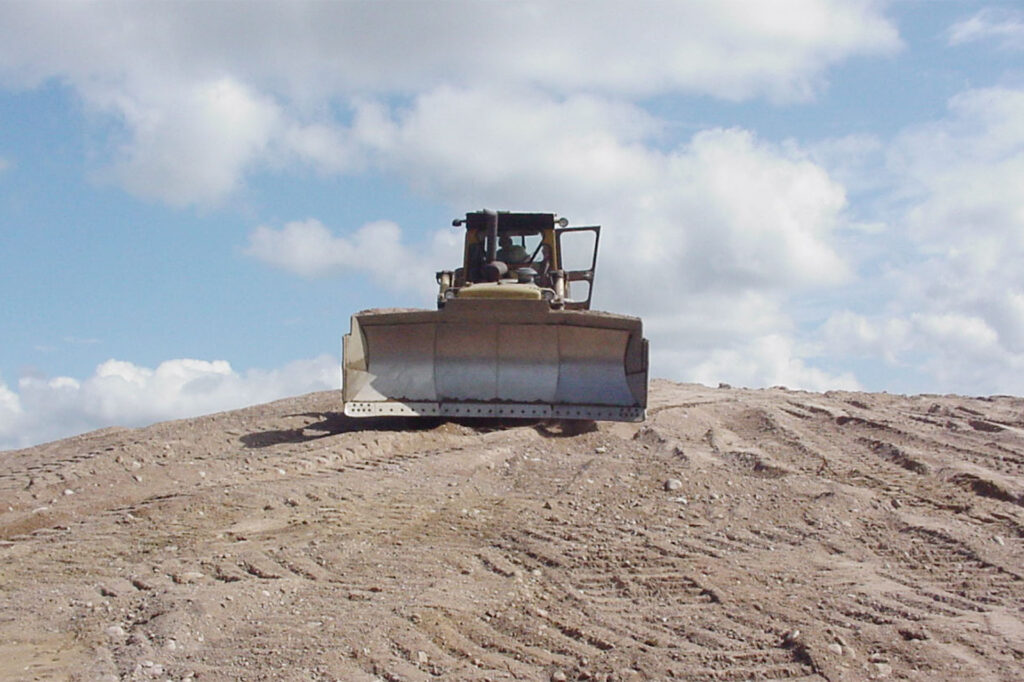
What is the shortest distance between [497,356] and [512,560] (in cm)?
453

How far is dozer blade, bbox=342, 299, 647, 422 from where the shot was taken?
29.5ft

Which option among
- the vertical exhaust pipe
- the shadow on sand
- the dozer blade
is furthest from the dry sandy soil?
the vertical exhaust pipe

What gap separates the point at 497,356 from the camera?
367 inches

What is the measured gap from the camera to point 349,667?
11.9 feet

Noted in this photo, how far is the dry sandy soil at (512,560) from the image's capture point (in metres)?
3.69

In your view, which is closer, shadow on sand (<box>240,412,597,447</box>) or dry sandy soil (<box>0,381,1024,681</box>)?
dry sandy soil (<box>0,381,1024,681</box>)

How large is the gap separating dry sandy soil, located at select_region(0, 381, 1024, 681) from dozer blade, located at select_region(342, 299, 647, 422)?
2.77ft

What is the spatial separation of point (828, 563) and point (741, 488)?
1561 millimetres

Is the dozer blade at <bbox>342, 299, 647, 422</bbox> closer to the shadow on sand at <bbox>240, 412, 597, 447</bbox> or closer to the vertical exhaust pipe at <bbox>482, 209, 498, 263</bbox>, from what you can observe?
the shadow on sand at <bbox>240, 412, 597, 447</bbox>

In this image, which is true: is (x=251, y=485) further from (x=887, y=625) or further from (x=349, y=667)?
(x=887, y=625)

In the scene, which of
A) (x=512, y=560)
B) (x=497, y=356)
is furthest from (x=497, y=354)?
(x=512, y=560)

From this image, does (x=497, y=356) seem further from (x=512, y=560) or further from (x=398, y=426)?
(x=512, y=560)

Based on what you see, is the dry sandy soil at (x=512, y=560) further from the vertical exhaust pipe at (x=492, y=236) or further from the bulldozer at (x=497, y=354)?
the vertical exhaust pipe at (x=492, y=236)

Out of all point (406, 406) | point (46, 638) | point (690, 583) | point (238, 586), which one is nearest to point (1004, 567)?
point (690, 583)
